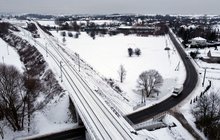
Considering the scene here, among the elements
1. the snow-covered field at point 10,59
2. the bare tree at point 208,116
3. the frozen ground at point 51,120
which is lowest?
the frozen ground at point 51,120

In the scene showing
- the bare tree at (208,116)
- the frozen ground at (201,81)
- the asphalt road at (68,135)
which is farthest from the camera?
the frozen ground at (201,81)

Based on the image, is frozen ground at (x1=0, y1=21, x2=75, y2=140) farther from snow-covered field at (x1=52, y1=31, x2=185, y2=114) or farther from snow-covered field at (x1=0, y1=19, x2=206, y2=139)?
snow-covered field at (x1=52, y1=31, x2=185, y2=114)

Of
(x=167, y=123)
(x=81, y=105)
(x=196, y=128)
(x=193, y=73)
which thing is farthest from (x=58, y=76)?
(x=193, y=73)

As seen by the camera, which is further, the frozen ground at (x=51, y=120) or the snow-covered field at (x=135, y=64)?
the snow-covered field at (x=135, y=64)

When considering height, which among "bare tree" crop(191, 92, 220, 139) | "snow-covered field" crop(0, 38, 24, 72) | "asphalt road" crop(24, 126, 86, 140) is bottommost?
"asphalt road" crop(24, 126, 86, 140)

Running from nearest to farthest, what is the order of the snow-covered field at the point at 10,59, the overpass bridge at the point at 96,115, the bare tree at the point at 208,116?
the overpass bridge at the point at 96,115, the bare tree at the point at 208,116, the snow-covered field at the point at 10,59

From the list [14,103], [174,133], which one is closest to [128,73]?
[174,133]

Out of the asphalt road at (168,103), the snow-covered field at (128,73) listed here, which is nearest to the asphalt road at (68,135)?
the snow-covered field at (128,73)

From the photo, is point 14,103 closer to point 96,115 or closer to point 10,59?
point 96,115

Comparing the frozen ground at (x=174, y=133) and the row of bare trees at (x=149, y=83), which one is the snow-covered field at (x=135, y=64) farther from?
the frozen ground at (x=174, y=133)

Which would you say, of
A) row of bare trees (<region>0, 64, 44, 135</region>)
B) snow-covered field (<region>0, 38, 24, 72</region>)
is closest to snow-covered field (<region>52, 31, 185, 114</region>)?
row of bare trees (<region>0, 64, 44, 135</region>)

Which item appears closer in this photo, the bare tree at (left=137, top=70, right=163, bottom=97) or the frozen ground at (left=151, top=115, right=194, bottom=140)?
the frozen ground at (left=151, top=115, right=194, bottom=140)

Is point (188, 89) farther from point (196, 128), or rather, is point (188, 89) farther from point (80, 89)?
point (80, 89)

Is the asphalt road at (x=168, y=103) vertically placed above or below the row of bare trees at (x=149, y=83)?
below
